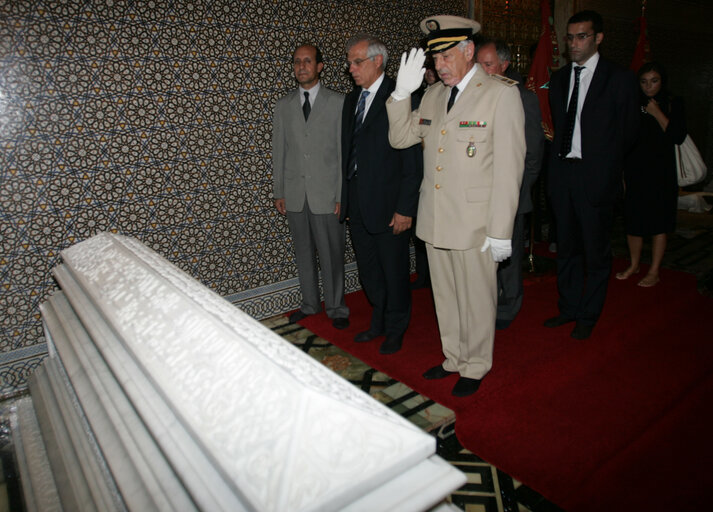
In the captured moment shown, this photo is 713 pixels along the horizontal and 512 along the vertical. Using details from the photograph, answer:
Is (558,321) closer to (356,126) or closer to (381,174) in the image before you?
(381,174)

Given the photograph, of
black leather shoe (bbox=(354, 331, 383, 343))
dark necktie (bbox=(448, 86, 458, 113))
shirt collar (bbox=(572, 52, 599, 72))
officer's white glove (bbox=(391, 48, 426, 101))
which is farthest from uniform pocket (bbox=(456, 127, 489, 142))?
black leather shoe (bbox=(354, 331, 383, 343))

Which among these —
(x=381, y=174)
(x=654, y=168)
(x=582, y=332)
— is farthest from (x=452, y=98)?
(x=654, y=168)

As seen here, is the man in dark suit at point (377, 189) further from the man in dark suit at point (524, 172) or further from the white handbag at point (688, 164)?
the white handbag at point (688, 164)

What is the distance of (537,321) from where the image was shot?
316 centimetres

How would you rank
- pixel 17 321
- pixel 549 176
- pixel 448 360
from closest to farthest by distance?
pixel 448 360 → pixel 17 321 → pixel 549 176

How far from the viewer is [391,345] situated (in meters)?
2.83

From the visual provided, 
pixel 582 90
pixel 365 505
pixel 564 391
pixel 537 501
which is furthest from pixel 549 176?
pixel 365 505

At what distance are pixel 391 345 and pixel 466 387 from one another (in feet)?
2.06

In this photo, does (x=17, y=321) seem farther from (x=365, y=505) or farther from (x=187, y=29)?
(x=365, y=505)

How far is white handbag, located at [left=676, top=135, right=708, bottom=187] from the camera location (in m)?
3.80

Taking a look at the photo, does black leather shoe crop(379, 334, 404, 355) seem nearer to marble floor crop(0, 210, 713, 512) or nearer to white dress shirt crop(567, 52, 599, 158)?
marble floor crop(0, 210, 713, 512)

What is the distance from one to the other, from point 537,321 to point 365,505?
267 cm

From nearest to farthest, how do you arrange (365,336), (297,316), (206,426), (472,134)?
(206,426), (472,134), (365,336), (297,316)

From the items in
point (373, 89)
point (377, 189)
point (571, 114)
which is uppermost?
point (373, 89)
